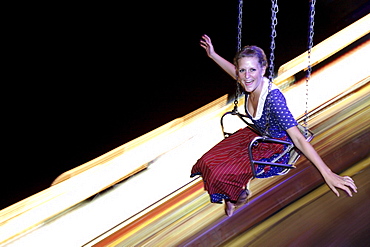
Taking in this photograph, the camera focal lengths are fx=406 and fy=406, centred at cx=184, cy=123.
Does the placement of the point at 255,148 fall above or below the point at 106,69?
below

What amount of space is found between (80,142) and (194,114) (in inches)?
38.3

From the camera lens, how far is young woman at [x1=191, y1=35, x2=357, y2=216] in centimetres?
177

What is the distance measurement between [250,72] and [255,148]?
40cm

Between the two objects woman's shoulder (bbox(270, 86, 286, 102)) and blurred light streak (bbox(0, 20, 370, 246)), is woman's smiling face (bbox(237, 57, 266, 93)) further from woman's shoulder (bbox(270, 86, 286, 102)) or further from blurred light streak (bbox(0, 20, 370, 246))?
blurred light streak (bbox(0, 20, 370, 246))

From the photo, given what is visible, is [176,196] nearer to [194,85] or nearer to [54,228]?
[54,228]

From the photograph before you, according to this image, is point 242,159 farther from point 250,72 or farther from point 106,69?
point 106,69

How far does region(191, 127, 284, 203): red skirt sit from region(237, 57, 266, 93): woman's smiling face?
0.31 m

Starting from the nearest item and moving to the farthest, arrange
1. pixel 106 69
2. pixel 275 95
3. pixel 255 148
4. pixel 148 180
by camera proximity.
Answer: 1. pixel 275 95
2. pixel 255 148
3. pixel 148 180
4. pixel 106 69

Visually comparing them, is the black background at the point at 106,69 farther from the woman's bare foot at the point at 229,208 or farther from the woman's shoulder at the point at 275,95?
the woman's shoulder at the point at 275,95

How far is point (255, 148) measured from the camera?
199cm

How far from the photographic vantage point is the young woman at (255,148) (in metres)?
1.77

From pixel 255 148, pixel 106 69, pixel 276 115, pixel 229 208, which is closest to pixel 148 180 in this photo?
pixel 229 208

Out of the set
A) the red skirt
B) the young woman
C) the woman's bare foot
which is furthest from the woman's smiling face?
the woman's bare foot

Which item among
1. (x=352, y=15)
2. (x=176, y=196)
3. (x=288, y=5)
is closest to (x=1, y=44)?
(x=176, y=196)
